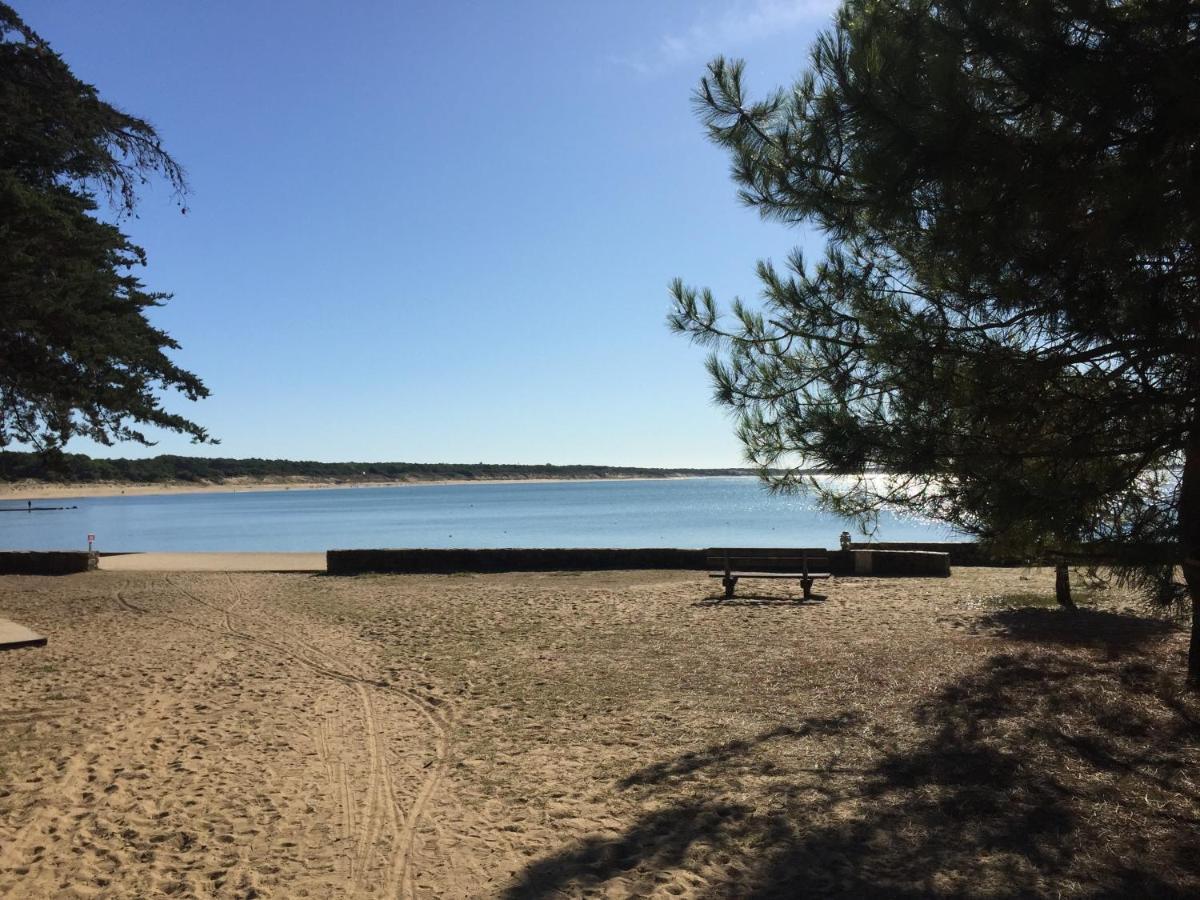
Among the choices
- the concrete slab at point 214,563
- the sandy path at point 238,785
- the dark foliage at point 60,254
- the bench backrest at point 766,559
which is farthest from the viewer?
the concrete slab at point 214,563

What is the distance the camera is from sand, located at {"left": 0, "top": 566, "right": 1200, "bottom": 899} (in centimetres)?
375

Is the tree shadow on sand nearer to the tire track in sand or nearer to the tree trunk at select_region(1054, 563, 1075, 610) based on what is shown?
the tire track in sand

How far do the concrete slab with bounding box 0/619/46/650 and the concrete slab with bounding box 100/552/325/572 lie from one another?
7582 mm

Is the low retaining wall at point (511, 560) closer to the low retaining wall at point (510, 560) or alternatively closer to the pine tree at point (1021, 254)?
the low retaining wall at point (510, 560)

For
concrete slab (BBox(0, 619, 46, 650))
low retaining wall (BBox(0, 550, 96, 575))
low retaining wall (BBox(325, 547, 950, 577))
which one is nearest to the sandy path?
concrete slab (BBox(0, 619, 46, 650))

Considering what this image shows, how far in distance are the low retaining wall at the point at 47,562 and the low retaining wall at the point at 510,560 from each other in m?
4.98

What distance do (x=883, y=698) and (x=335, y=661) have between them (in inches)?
185

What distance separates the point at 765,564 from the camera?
12906 millimetres

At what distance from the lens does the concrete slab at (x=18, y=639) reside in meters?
8.51

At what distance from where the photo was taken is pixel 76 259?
30.1 ft

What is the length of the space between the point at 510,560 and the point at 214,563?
22.4ft

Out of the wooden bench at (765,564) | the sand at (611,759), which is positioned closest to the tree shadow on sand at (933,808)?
the sand at (611,759)

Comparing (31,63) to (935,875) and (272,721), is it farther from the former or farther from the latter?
(935,875)

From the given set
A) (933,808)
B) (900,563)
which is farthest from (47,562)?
(933,808)
